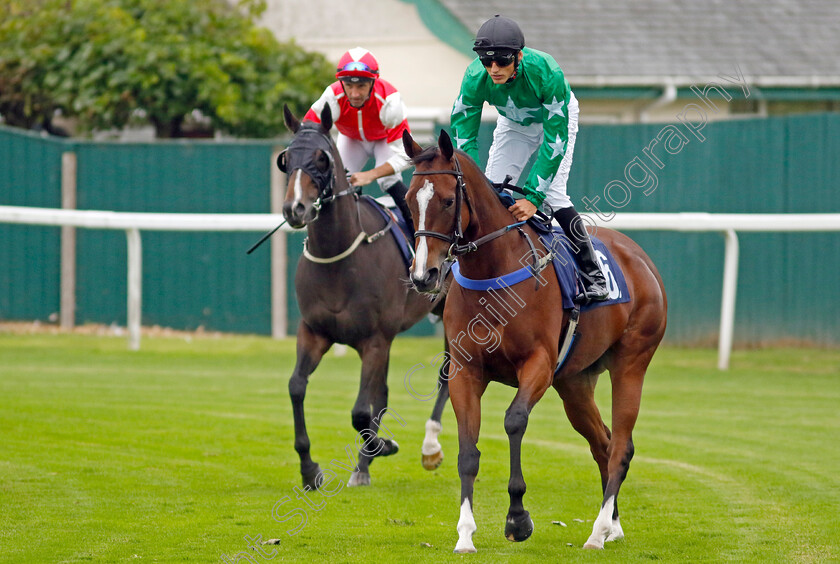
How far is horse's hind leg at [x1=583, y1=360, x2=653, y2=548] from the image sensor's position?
18.2 feet

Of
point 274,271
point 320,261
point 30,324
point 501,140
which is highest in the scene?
point 501,140

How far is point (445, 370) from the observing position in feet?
23.8

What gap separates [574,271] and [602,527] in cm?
127

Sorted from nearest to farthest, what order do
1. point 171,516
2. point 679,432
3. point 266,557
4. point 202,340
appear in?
point 266,557 < point 171,516 < point 679,432 < point 202,340

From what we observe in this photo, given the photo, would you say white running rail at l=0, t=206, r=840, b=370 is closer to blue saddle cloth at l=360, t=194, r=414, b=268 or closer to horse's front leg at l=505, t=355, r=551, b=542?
blue saddle cloth at l=360, t=194, r=414, b=268

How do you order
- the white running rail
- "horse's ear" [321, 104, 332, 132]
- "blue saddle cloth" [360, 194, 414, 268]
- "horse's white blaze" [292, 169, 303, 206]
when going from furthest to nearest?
the white running rail < "blue saddle cloth" [360, 194, 414, 268] < "horse's ear" [321, 104, 332, 132] < "horse's white blaze" [292, 169, 303, 206]

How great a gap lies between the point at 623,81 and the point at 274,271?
17.3ft

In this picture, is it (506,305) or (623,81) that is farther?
(623,81)

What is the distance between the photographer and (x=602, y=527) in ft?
18.1

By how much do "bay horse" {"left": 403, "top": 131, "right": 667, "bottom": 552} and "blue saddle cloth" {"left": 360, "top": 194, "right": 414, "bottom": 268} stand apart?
5.89ft

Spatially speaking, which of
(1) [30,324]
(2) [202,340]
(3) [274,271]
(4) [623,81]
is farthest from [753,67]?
(1) [30,324]

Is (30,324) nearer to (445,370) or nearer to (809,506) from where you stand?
(445,370)

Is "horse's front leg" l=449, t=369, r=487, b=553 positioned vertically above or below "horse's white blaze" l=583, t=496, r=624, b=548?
above

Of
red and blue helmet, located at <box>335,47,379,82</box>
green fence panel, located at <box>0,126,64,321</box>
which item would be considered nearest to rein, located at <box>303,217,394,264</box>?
red and blue helmet, located at <box>335,47,379,82</box>
